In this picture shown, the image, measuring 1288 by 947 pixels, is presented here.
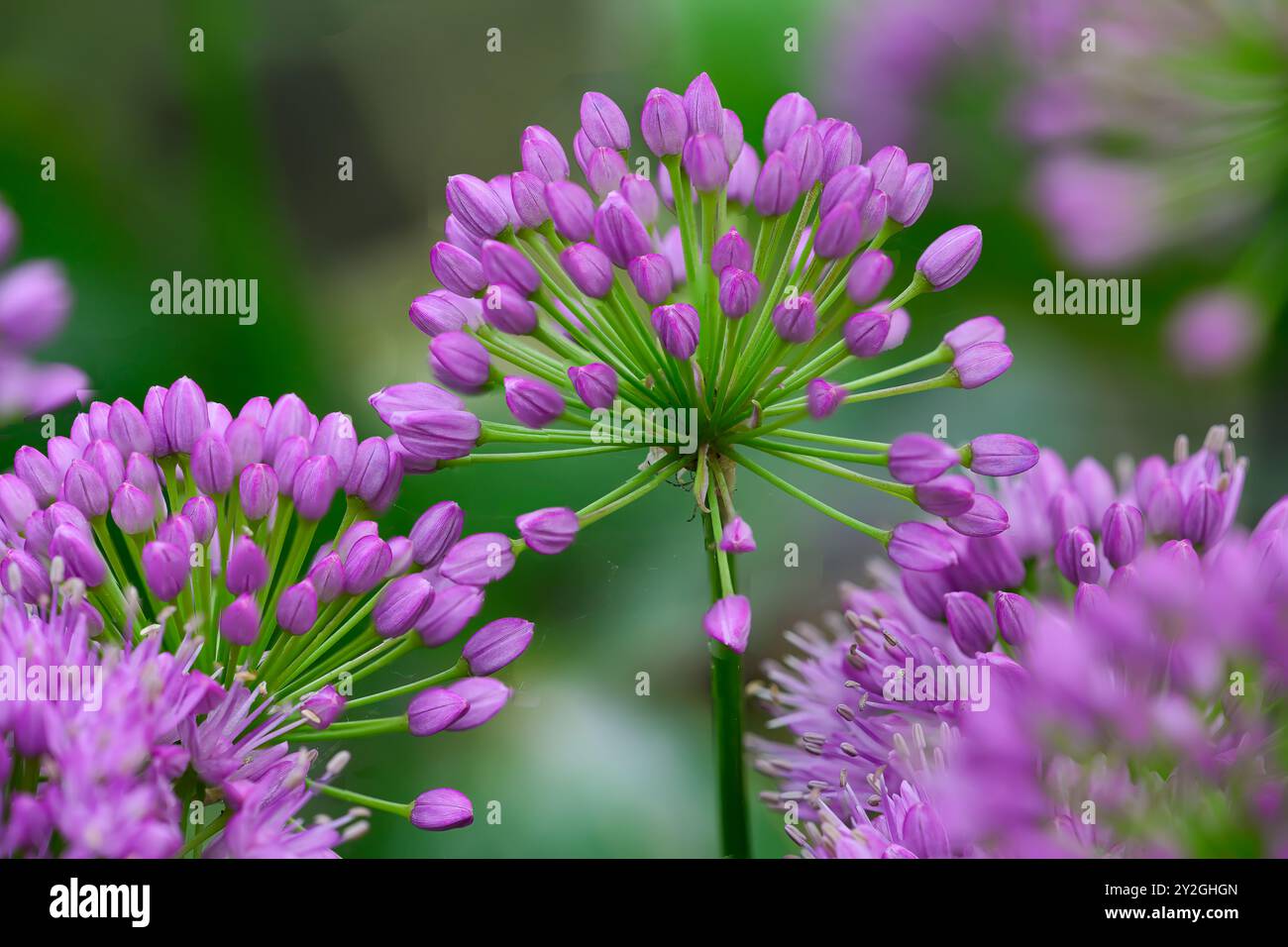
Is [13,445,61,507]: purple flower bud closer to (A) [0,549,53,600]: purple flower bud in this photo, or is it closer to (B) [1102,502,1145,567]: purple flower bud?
(A) [0,549,53,600]: purple flower bud

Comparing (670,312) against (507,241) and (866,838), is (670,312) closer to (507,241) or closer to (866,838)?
(507,241)

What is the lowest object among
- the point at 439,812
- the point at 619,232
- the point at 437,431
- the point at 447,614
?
the point at 439,812

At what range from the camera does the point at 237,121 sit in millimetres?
1032

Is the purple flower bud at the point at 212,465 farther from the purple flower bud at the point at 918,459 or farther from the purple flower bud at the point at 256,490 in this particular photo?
the purple flower bud at the point at 918,459

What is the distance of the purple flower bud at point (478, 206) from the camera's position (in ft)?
2.38

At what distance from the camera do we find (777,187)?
71 centimetres

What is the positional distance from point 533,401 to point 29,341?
30 cm

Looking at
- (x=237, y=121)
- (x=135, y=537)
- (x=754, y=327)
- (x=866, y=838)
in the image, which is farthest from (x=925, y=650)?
(x=237, y=121)

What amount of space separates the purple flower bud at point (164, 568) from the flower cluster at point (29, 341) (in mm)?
134

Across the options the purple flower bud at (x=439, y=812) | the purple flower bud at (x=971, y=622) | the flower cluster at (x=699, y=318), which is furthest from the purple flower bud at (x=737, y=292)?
the purple flower bud at (x=439, y=812)

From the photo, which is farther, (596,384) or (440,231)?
(440,231)

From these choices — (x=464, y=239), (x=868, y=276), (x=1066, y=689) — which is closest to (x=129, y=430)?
(x=464, y=239)

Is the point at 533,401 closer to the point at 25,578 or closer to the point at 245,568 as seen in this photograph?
the point at 245,568

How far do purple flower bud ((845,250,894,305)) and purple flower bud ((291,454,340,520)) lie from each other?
0.31 metres
